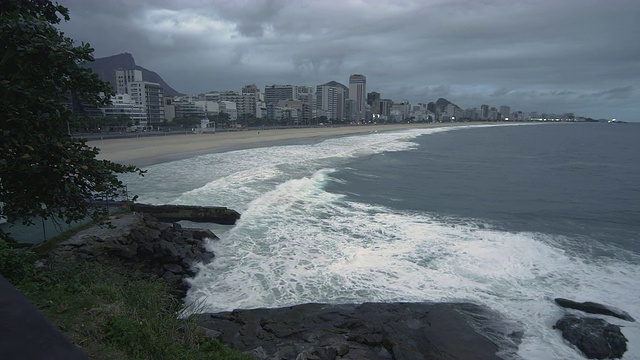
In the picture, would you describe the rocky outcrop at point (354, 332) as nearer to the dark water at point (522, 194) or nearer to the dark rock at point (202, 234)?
the dark rock at point (202, 234)

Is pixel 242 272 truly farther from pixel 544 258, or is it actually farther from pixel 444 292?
pixel 544 258

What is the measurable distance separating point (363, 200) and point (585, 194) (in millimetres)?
16603

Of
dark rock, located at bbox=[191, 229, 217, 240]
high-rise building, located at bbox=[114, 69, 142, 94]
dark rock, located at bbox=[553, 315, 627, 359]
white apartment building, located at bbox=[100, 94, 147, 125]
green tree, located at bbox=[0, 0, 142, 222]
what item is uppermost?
high-rise building, located at bbox=[114, 69, 142, 94]


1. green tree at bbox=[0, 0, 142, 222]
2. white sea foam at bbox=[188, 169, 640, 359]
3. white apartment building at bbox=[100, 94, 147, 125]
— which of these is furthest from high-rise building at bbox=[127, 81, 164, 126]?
green tree at bbox=[0, 0, 142, 222]

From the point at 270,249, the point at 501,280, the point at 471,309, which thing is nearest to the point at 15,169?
the point at 270,249

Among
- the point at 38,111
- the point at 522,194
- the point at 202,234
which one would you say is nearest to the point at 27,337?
the point at 38,111

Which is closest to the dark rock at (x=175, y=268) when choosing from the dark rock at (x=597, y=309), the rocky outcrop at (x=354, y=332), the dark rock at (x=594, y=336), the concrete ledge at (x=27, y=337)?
the rocky outcrop at (x=354, y=332)

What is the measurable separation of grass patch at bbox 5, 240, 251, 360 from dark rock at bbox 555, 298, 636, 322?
29.7 ft

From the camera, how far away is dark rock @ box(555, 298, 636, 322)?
9398 mm

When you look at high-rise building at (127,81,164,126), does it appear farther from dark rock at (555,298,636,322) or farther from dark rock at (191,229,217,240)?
dark rock at (555,298,636,322)

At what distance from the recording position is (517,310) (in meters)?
9.59

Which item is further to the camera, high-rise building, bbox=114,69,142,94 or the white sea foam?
high-rise building, bbox=114,69,142,94

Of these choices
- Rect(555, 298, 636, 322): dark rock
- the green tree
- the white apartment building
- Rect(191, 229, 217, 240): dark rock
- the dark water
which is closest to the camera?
the green tree

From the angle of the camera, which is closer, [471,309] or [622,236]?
[471,309]
